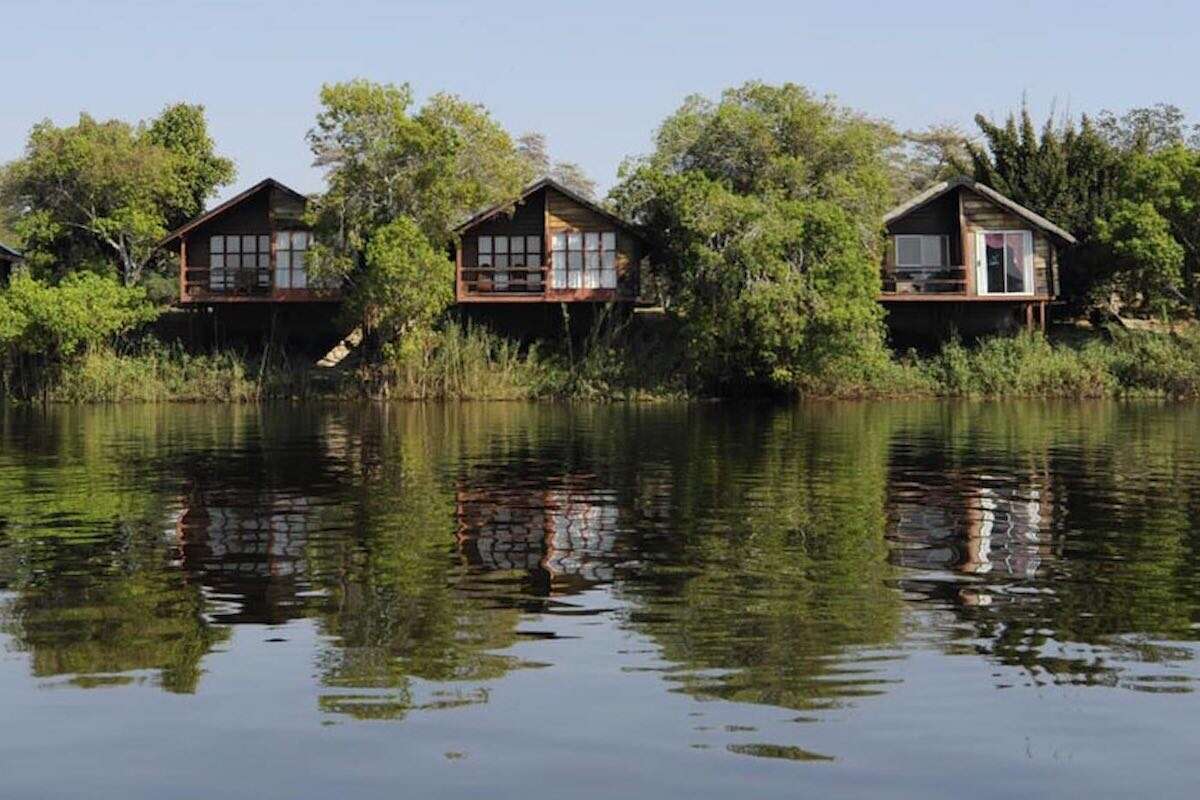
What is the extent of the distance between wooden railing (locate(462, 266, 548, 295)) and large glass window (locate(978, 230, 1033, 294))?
17.0 m

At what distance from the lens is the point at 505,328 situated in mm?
66625

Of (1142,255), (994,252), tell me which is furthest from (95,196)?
(1142,255)

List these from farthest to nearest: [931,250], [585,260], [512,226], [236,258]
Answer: [236,258] → [931,250] → [512,226] → [585,260]

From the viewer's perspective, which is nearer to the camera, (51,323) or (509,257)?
(51,323)

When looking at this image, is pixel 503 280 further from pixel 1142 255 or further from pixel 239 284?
pixel 1142 255

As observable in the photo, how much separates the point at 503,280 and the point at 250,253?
10125 mm

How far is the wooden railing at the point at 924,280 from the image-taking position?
209 ft

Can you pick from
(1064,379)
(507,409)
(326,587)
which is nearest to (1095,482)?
(326,587)

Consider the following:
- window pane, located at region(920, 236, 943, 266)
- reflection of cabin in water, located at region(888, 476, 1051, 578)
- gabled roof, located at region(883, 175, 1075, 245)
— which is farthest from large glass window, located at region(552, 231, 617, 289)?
reflection of cabin in water, located at region(888, 476, 1051, 578)

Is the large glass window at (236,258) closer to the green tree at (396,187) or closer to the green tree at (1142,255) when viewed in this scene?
the green tree at (396,187)

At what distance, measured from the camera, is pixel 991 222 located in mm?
63781

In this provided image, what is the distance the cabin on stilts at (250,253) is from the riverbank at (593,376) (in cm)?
351

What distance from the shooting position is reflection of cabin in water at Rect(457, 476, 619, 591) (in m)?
17.4

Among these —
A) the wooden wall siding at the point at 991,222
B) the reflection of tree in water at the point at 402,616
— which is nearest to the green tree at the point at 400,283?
the wooden wall siding at the point at 991,222
